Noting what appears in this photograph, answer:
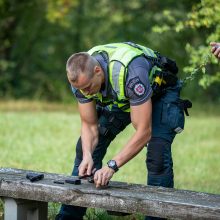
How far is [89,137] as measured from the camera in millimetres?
5773

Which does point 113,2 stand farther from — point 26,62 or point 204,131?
point 204,131

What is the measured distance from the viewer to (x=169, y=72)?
5.75m

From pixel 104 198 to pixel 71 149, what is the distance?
6.92 metres

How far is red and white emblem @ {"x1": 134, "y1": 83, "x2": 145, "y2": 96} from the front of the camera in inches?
201

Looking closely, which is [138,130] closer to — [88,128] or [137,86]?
[137,86]

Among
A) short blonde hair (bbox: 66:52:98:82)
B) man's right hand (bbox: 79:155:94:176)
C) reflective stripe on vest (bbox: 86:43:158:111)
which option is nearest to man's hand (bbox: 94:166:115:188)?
man's right hand (bbox: 79:155:94:176)

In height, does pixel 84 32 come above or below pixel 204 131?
above

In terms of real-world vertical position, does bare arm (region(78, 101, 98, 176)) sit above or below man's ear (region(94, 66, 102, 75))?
below

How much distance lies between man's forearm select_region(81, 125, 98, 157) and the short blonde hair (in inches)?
28.7

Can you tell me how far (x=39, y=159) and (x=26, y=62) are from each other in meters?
→ 14.6

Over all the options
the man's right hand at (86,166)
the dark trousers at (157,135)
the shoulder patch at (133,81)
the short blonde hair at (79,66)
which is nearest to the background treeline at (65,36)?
the dark trousers at (157,135)

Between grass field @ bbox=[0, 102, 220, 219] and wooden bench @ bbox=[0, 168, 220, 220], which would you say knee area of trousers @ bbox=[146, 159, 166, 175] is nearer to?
wooden bench @ bbox=[0, 168, 220, 220]

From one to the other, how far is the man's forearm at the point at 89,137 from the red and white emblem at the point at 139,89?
2.66 feet

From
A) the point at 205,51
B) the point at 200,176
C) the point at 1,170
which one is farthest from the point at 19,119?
the point at 1,170
